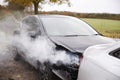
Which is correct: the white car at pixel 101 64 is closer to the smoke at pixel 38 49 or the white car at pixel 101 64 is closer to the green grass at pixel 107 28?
the smoke at pixel 38 49

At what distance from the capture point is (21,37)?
810 centimetres

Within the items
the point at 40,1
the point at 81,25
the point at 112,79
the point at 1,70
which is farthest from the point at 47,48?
the point at 40,1

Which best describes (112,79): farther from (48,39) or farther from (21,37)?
(21,37)

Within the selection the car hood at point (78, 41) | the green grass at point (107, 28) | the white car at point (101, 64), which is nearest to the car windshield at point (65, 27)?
the car hood at point (78, 41)

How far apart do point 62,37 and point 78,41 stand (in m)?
0.50

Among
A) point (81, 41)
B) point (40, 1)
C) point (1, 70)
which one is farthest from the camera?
point (40, 1)

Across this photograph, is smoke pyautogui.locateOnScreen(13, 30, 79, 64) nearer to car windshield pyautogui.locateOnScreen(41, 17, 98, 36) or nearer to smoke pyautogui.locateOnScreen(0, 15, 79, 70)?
smoke pyautogui.locateOnScreen(0, 15, 79, 70)

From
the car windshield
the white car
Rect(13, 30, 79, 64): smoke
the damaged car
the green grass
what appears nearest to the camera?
the white car

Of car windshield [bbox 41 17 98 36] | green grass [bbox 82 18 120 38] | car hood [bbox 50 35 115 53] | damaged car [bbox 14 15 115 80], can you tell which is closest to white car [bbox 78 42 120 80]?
damaged car [bbox 14 15 115 80]

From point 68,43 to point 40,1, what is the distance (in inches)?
699

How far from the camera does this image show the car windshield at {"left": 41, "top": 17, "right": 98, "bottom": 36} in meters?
6.91

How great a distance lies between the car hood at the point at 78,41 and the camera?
5.69 metres

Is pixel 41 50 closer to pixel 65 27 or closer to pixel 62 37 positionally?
pixel 62 37

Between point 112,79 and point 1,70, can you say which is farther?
point 1,70
